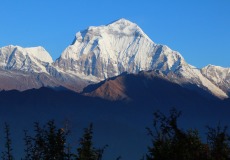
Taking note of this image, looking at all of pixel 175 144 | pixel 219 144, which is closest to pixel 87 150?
pixel 175 144

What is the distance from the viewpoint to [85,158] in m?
64.2

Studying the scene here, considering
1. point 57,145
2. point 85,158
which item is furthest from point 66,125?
point 85,158

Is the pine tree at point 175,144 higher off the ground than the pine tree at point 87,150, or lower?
lower

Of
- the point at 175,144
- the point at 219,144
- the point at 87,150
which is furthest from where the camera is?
the point at 87,150

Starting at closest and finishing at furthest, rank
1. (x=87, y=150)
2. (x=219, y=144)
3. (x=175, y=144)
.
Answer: (x=175, y=144)
(x=219, y=144)
(x=87, y=150)

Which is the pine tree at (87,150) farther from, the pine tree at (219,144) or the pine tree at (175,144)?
the pine tree at (219,144)

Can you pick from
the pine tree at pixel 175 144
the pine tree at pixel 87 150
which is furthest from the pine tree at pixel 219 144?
the pine tree at pixel 87 150

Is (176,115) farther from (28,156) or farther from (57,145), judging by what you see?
(28,156)

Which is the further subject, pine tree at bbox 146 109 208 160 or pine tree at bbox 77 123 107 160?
pine tree at bbox 77 123 107 160

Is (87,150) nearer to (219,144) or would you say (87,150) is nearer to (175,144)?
(175,144)

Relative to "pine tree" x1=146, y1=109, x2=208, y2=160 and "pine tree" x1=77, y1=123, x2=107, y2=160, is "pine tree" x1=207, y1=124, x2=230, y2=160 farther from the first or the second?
"pine tree" x1=77, y1=123, x2=107, y2=160

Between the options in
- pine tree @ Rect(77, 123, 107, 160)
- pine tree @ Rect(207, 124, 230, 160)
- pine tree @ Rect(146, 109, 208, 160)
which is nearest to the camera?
pine tree @ Rect(146, 109, 208, 160)

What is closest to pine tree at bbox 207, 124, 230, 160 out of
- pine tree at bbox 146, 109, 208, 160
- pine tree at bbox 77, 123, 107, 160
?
pine tree at bbox 146, 109, 208, 160

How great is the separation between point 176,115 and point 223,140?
206 inches
